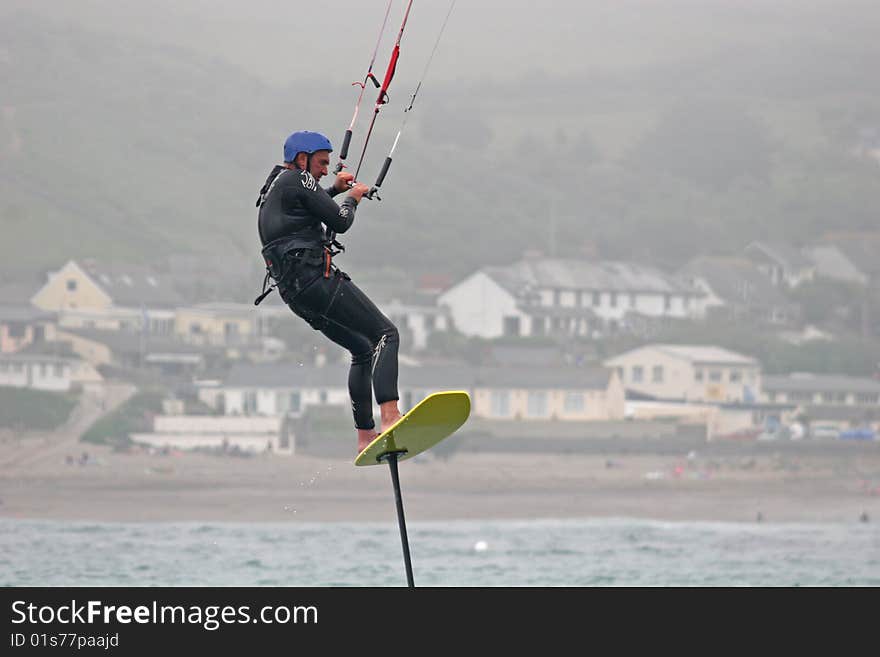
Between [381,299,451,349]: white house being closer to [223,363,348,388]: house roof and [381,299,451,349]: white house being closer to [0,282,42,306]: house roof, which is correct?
[223,363,348,388]: house roof

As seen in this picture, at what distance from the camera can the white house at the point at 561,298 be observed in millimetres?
90562

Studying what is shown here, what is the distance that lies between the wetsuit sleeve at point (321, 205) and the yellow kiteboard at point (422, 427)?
0.96 metres

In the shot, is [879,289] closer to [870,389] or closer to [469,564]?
[870,389]

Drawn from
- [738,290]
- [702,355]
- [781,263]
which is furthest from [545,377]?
[781,263]

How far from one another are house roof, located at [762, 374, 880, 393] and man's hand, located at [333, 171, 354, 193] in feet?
257

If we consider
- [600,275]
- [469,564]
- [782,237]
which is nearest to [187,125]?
Answer: [600,275]

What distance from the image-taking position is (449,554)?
188 ft

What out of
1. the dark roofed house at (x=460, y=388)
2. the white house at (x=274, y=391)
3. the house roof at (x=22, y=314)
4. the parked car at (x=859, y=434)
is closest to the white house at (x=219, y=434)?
the white house at (x=274, y=391)

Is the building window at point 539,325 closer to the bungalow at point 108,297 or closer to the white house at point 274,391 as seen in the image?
the white house at point 274,391

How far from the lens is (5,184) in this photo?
98.2 metres

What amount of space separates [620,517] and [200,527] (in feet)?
56.5

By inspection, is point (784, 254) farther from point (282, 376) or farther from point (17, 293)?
point (17, 293)

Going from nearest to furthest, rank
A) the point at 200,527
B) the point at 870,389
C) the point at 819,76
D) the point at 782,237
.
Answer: the point at 200,527
the point at 870,389
the point at 782,237
the point at 819,76

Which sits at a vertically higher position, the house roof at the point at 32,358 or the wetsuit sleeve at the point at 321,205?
the house roof at the point at 32,358
